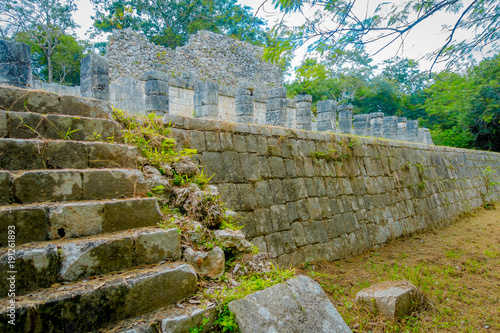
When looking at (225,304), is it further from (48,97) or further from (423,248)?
(423,248)

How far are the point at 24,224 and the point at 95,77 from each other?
4.76 m

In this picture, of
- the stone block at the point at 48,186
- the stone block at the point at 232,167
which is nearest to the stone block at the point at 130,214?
the stone block at the point at 48,186

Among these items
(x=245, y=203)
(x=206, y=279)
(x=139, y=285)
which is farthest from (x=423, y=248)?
(x=139, y=285)

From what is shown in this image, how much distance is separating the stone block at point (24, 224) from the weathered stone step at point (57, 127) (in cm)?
85

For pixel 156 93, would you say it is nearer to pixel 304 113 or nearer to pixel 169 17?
pixel 304 113

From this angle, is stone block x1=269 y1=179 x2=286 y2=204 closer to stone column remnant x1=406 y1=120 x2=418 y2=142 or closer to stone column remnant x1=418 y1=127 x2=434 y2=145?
stone column remnant x1=406 y1=120 x2=418 y2=142

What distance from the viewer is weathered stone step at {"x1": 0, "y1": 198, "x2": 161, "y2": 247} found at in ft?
6.16

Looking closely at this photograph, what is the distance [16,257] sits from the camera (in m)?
1.71

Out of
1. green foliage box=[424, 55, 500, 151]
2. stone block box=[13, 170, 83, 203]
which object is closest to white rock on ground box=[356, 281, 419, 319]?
stone block box=[13, 170, 83, 203]

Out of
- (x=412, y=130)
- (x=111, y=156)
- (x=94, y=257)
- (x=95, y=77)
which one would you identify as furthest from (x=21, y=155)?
(x=412, y=130)

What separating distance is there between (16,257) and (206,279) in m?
1.14

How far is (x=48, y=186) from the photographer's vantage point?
7.16 feet

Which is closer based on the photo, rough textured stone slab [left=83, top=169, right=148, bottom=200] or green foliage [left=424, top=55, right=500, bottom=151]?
rough textured stone slab [left=83, top=169, right=148, bottom=200]

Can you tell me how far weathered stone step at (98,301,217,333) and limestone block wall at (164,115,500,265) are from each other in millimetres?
2334
